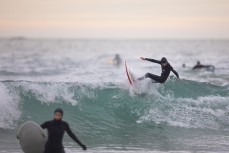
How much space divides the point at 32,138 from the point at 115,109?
8.38 m

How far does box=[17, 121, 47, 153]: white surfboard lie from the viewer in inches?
312

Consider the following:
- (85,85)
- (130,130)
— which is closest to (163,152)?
(130,130)

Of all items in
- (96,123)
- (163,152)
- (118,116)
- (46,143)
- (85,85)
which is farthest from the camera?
(85,85)

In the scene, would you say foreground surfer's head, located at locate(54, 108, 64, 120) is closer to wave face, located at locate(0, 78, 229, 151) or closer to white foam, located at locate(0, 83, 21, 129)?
wave face, located at locate(0, 78, 229, 151)

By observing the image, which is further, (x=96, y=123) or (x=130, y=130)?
(x=96, y=123)

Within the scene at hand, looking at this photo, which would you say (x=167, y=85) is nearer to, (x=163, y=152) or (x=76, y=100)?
(x=76, y=100)

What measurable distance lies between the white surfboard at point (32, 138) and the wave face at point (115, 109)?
402 centimetres

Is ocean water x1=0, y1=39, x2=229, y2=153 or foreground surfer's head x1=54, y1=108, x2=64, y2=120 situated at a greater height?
foreground surfer's head x1=54, y1=108, x2=64, y2=120

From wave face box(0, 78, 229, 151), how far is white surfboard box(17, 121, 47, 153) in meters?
4.02

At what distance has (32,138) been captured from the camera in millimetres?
7953

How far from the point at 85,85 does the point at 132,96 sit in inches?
85.9

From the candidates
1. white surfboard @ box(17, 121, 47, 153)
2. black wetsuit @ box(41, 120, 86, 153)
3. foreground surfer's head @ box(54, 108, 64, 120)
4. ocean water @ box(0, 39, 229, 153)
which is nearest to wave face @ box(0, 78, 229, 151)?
ocean water @ box(0, 39, 229, 153)

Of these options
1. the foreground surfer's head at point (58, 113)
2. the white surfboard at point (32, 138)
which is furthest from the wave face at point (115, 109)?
the foreground surfer's head at point (58, 113)

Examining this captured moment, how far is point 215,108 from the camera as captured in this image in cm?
1623
